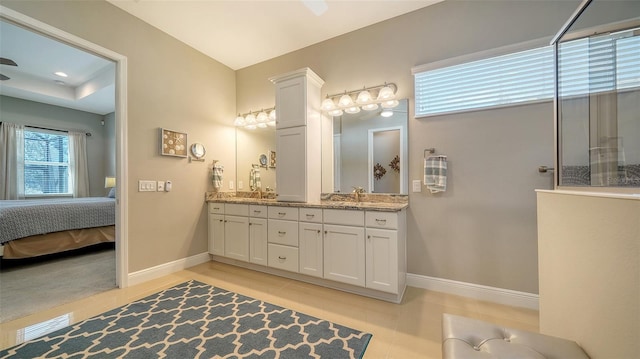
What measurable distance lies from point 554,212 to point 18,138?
8.81 metres

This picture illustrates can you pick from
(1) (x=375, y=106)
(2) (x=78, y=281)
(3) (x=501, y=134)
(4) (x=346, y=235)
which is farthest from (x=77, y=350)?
(3) (x=501, y=134)

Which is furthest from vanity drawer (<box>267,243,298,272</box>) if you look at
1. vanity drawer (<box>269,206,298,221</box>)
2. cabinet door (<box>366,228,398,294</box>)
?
cabinet door (<box>366,228,398,294</box>)

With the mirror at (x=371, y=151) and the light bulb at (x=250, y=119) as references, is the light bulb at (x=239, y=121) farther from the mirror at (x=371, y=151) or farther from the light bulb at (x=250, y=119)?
the mirror at (x=371, y=151)

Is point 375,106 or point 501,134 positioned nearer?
point 501,134

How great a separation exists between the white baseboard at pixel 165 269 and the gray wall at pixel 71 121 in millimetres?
5283

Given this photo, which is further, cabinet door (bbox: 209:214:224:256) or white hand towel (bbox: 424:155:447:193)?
cabinet door (bbox: 209:214:224:256)

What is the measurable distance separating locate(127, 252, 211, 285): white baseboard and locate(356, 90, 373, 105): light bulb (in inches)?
118

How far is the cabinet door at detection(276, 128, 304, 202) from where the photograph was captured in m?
2.80

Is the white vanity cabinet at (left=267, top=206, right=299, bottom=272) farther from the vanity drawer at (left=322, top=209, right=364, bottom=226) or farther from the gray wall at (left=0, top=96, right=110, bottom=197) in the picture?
the gray wall at (left=0, top=96, right=110, bottom=197)

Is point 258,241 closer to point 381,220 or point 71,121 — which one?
point 381,220

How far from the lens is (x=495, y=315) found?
6.43ft

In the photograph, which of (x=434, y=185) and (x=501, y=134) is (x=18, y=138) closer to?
(x=434, y=185)

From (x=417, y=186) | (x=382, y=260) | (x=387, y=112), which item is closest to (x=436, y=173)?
(x=417, y=186)

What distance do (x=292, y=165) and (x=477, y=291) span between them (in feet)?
7.67
